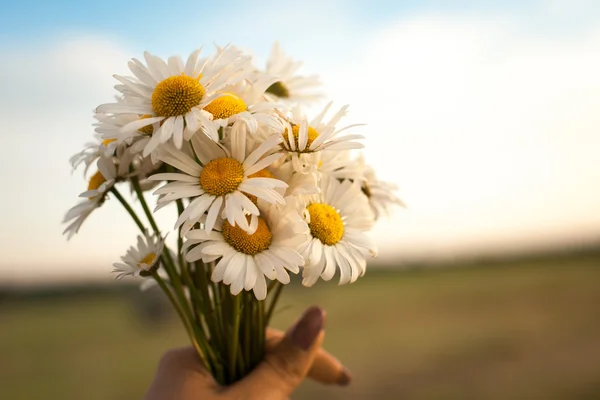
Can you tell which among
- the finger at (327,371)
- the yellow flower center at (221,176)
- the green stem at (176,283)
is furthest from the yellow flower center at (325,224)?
the finger at (327,371)

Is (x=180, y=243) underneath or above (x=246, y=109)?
underneath

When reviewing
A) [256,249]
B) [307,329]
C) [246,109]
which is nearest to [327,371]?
[307,329]

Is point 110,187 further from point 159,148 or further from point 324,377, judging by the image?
Result: point 324,377

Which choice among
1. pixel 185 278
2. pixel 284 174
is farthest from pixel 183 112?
pixel 185 278

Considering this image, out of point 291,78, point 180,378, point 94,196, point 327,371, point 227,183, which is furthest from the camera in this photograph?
point 327,371

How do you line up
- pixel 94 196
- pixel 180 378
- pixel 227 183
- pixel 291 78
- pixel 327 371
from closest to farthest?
pixel 227 183 < pixel 94 196 < pixel 180 378 < pixel 291 78 < pixel 327 371

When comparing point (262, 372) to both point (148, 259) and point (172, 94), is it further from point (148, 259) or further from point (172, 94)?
point (172, 94)

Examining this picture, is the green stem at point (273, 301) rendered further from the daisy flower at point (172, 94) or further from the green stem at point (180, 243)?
the daisy flower at point (172, 94)
